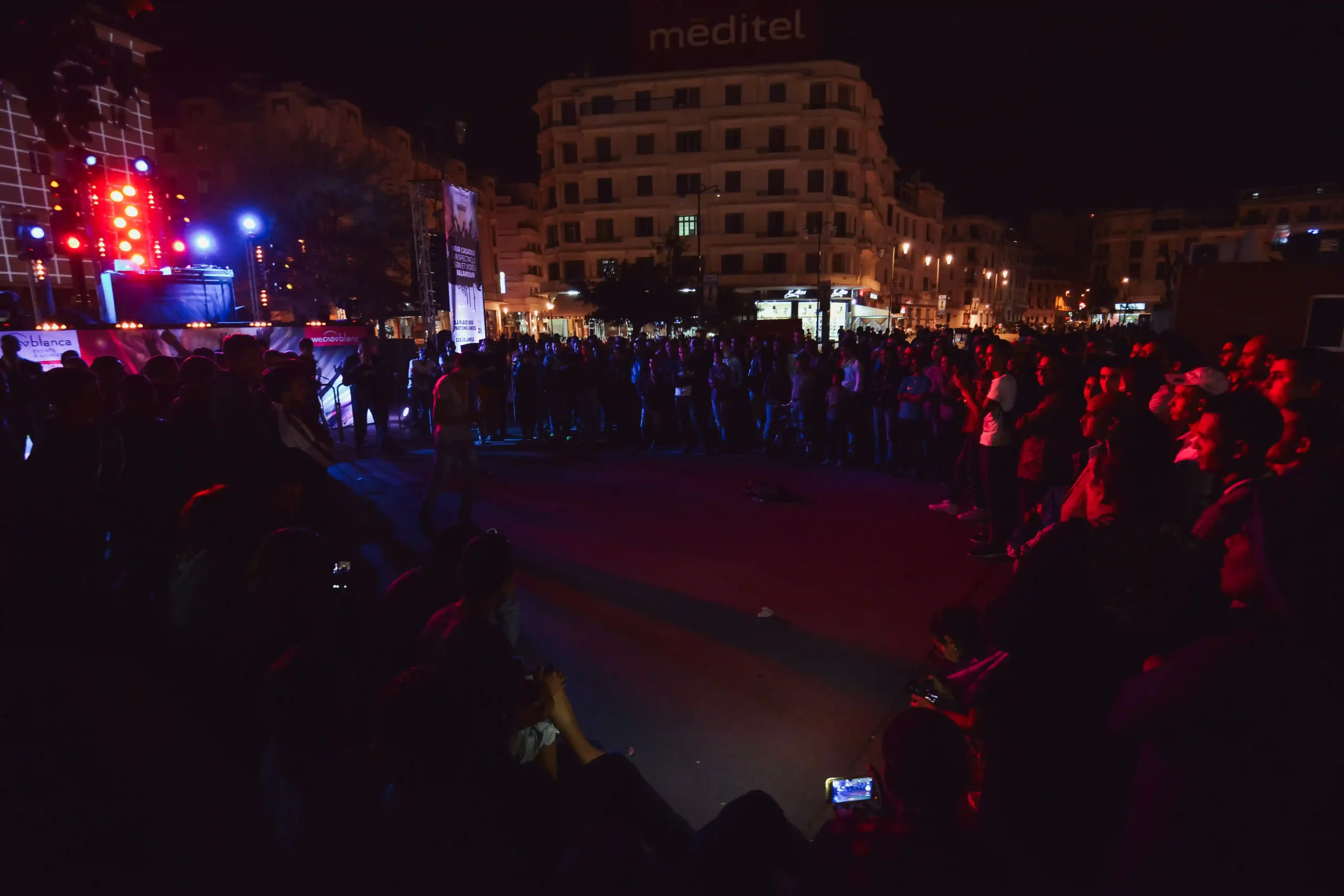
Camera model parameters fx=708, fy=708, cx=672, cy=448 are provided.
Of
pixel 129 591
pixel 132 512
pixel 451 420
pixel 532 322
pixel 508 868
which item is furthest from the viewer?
pixel 532 322

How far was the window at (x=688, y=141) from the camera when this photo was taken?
144 feet

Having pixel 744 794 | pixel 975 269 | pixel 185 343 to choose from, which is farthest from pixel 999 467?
pixel 975 269

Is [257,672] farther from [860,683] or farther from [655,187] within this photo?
[655,187]

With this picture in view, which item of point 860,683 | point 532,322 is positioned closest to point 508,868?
point 860,683

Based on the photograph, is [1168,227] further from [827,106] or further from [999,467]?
[999,467]

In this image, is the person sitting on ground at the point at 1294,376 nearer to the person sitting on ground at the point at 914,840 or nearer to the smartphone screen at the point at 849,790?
the smartphone screen at the point at 849,790

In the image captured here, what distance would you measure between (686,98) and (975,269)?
126 ft

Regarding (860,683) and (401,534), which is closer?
(860,683)

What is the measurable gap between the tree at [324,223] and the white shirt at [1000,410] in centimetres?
2916

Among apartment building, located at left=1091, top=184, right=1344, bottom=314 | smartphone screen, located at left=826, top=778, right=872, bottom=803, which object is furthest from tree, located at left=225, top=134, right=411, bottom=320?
apartment building, located at left=1091, top=184, right=1344, bottom=314

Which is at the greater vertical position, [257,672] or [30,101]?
[30,101]

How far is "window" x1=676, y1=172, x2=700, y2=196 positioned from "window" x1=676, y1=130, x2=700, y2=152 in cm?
151

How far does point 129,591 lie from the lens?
148 inches

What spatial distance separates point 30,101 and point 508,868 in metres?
2.92
